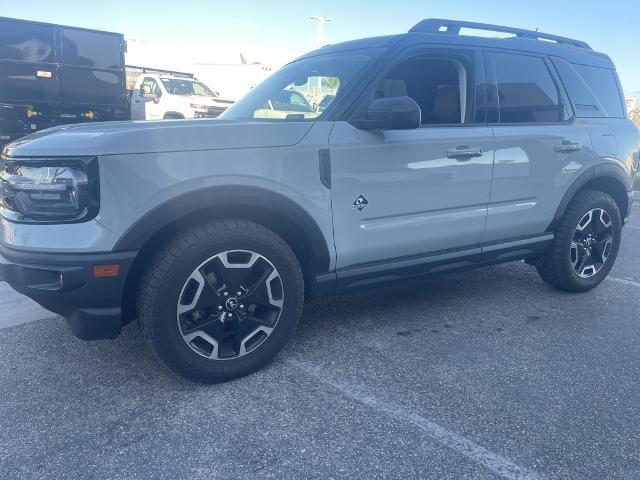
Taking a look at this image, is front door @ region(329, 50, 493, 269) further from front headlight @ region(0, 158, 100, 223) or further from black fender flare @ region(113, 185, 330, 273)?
front headlight @ region(0, 158, 100, 223)

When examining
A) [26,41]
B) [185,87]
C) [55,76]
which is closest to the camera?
[26,41]

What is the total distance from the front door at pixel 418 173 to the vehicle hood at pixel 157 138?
37cm

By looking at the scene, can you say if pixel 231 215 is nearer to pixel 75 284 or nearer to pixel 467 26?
pixel 75 284

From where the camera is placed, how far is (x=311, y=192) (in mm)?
2834

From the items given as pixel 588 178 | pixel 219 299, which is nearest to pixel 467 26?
pixel 588 178

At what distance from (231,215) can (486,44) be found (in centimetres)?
219

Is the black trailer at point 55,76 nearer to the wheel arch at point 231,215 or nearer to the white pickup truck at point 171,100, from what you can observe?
the white pickup truck at point 171,100

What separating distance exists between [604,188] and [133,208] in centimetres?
376

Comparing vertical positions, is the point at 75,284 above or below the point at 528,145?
below

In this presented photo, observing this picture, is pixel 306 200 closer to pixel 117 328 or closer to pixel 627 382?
pixel 117 328

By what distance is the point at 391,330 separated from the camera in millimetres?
3520

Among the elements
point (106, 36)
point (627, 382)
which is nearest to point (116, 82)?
point (106, 36)

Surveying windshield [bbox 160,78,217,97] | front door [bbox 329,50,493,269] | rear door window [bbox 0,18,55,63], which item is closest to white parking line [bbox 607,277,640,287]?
front door [bbox 329,50,493,269]

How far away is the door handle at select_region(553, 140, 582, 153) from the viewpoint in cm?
387
